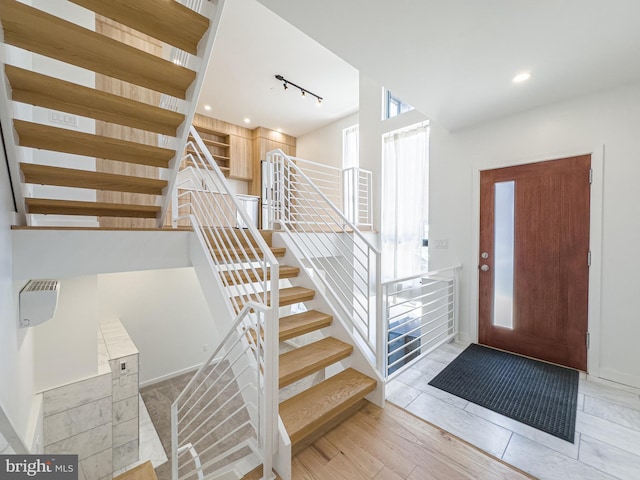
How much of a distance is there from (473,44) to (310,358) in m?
2.49

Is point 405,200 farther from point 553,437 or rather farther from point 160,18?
point 160,18

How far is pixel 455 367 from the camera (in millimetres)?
2635

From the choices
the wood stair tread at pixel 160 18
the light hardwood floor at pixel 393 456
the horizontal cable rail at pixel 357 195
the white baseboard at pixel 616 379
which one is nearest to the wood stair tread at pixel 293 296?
the light hardwood floor at pixel 393 456

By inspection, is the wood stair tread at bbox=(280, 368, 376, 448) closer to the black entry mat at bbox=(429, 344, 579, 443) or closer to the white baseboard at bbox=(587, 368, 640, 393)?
the black entry mat at bbox=(429, 344, 579, 443)

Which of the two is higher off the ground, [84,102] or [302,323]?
[84,102]

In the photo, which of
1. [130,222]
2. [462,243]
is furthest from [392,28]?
[130,222]

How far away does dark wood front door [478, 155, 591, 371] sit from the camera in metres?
2.54

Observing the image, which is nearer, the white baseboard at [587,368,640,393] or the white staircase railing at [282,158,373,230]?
the white baseboard at [587,368,640,393]

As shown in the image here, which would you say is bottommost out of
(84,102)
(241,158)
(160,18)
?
(84,102)

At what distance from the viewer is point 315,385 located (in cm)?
204

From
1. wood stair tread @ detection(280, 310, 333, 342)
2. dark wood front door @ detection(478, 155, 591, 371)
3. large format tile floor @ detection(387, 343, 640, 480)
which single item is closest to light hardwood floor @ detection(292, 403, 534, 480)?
large format tile floor @ detection(387, 343, 640, 480)

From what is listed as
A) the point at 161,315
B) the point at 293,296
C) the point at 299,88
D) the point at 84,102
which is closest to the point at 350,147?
the point at 299,88

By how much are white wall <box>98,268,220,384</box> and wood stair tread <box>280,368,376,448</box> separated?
380 cm

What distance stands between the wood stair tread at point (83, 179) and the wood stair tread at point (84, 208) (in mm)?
132
